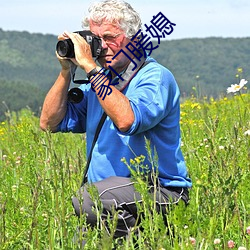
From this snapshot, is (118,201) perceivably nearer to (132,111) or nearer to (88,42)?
(132,111)

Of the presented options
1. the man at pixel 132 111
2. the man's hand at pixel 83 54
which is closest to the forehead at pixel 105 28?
the man at pixel 132 111

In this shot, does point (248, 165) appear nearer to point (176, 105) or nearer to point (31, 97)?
point (176, 105)

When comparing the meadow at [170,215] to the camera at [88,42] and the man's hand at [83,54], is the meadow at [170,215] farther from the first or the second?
the camera at [88,42]

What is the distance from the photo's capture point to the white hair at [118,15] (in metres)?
3.42

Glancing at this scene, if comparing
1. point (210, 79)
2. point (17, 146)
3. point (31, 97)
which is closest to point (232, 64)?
point (210, 79)

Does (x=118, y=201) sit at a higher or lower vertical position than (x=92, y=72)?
lower

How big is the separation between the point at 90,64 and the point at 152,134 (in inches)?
18.2

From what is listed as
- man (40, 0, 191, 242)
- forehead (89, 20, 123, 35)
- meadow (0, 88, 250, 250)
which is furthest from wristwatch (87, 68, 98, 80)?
meadow (0, 88, 250, 250)

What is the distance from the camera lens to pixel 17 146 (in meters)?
5.93

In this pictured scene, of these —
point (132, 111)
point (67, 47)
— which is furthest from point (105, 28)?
point (132, 111)

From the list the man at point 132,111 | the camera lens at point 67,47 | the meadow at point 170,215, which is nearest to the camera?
the meadow at point 170,215

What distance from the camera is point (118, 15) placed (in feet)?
11.3

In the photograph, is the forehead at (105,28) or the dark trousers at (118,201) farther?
the forehead at (105,28)

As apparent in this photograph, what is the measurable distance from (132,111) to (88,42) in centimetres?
45
